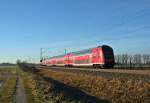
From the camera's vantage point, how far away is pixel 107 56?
154 ft

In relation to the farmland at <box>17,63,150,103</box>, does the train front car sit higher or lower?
higher

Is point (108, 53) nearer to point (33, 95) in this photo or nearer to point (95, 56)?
point (95, 56)

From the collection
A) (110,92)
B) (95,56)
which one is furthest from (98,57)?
(110,92)

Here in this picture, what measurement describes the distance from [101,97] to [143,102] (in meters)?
5.05

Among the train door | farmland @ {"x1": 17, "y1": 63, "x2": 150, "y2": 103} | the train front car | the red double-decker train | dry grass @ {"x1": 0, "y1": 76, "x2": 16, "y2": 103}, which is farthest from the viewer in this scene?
the train door

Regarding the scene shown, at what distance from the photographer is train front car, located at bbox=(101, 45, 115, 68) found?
152 ft

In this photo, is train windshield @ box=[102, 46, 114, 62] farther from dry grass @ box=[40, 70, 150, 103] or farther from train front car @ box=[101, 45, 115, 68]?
dry grass @ box=[40, 70, 150, 103]

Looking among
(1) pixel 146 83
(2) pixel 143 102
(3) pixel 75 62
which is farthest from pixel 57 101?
(3) pixel 75 62

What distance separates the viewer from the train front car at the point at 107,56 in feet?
152

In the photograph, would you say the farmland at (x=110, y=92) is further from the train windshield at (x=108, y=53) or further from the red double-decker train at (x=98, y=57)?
the train windshield at (x=108, y=53)

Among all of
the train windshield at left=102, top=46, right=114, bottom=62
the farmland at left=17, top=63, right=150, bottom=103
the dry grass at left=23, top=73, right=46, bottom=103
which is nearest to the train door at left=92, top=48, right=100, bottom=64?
the train windshield at left=102, top=46, right=114, bottom=62

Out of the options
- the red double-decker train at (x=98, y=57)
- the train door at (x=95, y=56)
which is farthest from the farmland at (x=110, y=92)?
the train door at (x=95, y=56)

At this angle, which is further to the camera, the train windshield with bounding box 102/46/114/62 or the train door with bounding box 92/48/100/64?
the train door with bounding box 92/48/100/64

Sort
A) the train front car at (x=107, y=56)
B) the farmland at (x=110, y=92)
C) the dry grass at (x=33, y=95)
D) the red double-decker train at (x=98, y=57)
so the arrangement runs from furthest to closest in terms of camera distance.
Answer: the red double-decker train at (x=98, y=57)
the train front car at (x=107, y=56)
the farmland at (x=110, y=92)
the dry grass at (x=33, y=95)
